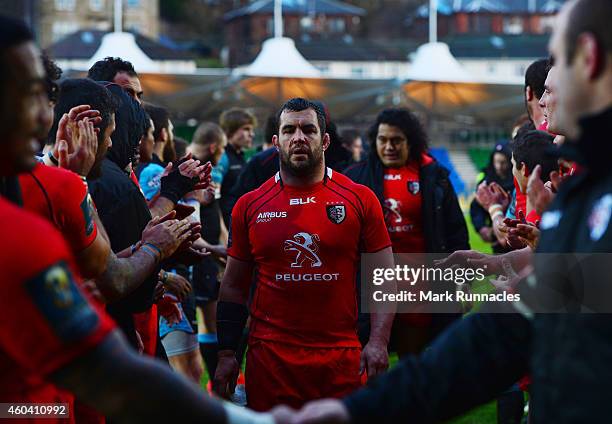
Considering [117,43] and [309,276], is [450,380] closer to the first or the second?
[309,276]

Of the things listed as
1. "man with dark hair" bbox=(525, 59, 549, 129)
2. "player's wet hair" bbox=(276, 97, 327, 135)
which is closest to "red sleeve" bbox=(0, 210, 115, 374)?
"player's wet hair" bbox=(276, 97, 327, 135)

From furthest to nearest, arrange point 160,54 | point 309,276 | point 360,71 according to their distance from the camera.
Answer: point 360,71 < point 160,54 < point 309,276

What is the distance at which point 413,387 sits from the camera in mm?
3186

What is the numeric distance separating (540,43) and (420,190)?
78640 millimetres

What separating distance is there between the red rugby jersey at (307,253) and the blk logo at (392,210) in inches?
86.8

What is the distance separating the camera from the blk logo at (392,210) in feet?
26.3

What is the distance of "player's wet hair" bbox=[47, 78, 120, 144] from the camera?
15.8 ft

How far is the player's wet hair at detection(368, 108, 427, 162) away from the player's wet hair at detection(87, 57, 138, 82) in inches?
94.0

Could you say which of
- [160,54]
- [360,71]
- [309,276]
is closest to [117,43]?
[309,276]

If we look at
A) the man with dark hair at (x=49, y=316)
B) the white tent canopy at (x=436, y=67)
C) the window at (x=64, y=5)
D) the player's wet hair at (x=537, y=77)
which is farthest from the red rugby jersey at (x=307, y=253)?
the window at (x=64, y=5)

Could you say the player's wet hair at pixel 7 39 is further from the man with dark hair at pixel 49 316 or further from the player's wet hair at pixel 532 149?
the player's wet hair at pixel 532 149

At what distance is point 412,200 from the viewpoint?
805cm

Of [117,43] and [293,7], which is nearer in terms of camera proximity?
[117,43]

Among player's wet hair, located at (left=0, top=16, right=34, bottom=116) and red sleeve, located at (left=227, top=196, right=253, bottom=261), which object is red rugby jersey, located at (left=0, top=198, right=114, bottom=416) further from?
red sleeve, located at (left=227, top=196, right=253, bottom=261)
